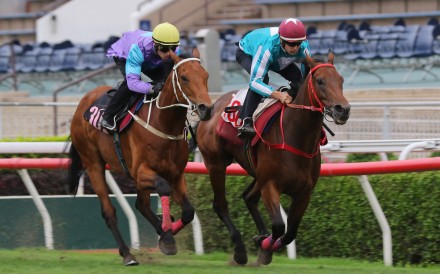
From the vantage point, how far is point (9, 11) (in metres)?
25.7

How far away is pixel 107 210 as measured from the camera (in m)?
7.40

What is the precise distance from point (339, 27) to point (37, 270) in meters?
12.7

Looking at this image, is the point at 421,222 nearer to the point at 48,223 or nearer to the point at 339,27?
the point at 48,223

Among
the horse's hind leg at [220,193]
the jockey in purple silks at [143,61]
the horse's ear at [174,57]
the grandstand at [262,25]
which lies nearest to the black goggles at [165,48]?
the jockey in purple silks at [143,61]

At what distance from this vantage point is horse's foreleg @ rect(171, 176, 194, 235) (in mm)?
6762

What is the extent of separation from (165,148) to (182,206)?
397 millimetres

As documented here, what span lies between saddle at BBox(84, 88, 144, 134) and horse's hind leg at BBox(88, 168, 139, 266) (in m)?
0.38

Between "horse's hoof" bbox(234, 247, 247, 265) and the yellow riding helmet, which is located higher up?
the yellow riding helmet

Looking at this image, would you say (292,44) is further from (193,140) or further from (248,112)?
(193,140)

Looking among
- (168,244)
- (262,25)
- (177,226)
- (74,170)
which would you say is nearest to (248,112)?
(177,226)

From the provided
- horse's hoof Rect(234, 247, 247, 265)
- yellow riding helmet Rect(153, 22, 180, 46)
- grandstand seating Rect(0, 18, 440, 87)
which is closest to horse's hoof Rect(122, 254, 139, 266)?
horse's hoof Rect(234, 247, 247, 265)

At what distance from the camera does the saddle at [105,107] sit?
7129mm

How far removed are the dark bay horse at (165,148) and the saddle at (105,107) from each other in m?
0.06

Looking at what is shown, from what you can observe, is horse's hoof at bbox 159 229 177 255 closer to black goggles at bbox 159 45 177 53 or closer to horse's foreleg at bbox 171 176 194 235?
horse's foreleg at bbox 171 176 194 235
